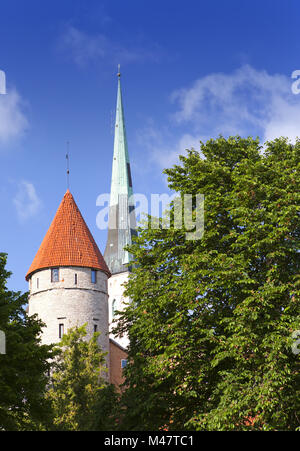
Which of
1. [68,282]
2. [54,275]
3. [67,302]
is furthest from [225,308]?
[54,275]

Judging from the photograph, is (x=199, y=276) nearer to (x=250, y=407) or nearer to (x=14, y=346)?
(x=250, y=407)

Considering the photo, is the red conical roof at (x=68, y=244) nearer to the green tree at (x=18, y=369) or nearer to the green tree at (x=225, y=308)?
the green tree at (x=18, y=369)

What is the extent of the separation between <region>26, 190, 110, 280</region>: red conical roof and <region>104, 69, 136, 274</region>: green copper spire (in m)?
30.9

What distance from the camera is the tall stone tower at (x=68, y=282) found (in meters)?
42.4

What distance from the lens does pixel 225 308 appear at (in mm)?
21484

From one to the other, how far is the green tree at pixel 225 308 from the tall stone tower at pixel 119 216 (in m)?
54.1

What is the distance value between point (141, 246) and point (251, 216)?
16.4ft

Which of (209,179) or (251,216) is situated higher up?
(209,179)

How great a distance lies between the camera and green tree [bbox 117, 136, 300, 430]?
1925cm

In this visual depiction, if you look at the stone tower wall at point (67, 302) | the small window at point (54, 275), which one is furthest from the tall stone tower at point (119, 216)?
the small window at point (54, 275)

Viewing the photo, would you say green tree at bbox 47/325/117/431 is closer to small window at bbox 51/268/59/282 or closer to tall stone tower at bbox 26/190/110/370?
tall stone tower at bbox 26/190/110/370

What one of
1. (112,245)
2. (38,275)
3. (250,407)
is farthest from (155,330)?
(112,245)

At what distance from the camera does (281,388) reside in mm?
19438
